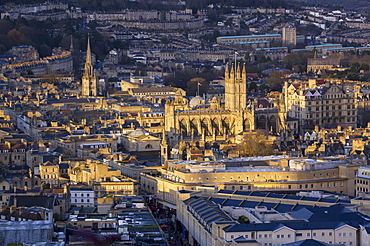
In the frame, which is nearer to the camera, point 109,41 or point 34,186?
point 34,186

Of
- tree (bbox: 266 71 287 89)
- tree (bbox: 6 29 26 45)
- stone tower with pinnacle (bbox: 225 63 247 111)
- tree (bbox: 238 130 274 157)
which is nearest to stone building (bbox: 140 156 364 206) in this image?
tree (bbox: 238 130 274 157)

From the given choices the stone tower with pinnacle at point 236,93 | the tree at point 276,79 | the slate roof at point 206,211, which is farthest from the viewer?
the tree at point 276,79

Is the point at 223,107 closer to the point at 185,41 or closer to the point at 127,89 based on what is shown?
the point at 127,89

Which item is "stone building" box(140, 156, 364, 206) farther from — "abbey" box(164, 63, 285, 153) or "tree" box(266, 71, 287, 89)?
"tree" box(266, 71, 287, 89)

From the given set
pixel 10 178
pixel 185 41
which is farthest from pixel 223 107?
pixel 185 41

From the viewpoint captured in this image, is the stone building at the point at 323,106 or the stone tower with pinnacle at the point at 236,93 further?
the stone building at the point at 323,106

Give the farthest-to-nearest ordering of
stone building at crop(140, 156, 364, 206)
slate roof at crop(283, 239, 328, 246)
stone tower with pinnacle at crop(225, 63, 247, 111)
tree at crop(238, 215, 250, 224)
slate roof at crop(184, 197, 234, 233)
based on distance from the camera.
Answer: stone tower with pinnacle at crop(225, 63, 247, 111), stone building at crop(140, 156, 364, 206), tree at crop(238, 215, 250, 224), slate roof at crop(184, 197, 234, 233), slate roof at crop(283, 239, 328, 246)

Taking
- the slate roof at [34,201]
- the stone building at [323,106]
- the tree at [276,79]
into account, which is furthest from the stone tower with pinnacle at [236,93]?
the slate roof at [34,201]

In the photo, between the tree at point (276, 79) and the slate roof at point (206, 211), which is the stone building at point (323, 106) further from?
the slate roof at point (206, 211)

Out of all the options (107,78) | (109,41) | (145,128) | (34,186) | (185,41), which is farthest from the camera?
(185,41)
